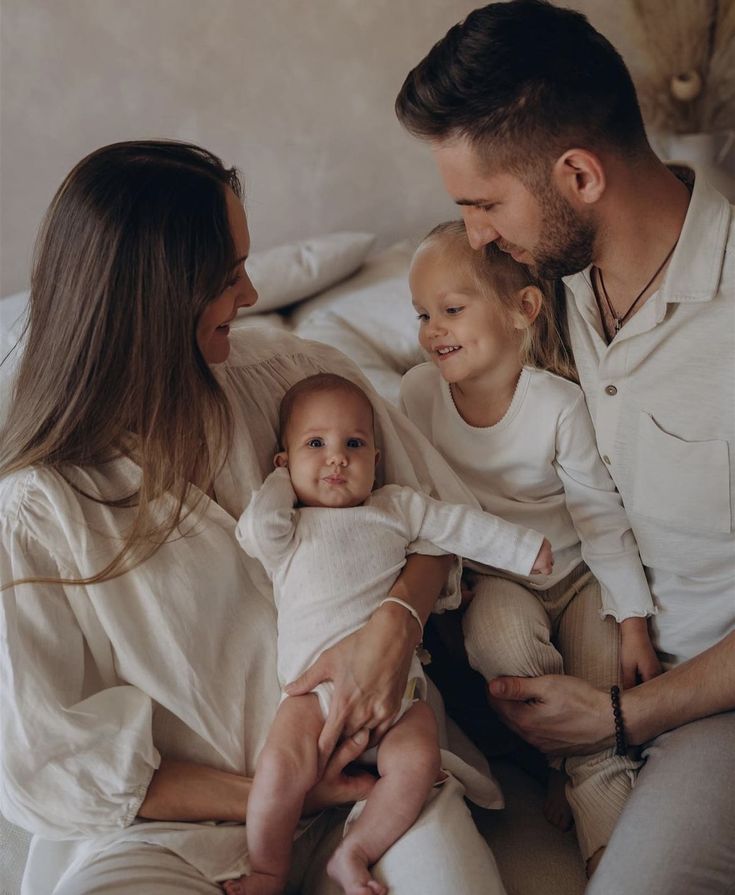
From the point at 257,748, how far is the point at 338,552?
0.32 metres

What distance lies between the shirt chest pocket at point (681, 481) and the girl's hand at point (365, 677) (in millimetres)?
499

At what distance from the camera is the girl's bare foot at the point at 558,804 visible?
1.56 meters

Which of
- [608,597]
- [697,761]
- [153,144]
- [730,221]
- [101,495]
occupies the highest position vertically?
[153,144]

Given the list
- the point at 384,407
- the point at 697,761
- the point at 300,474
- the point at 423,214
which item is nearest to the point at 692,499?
the point at 697,761

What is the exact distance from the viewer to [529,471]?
174 centimetres

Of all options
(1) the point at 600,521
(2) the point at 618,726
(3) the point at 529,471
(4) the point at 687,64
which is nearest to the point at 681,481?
(1) the point at 600,521

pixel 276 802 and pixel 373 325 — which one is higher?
pixel 373 325

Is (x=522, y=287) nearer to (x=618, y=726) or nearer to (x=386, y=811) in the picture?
(x=618, y=726)

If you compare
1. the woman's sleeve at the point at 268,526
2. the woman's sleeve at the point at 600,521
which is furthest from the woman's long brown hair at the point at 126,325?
the woman's sleeve at the point at 600,521

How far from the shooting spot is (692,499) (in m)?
1.56

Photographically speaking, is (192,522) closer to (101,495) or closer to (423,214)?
(101,495)

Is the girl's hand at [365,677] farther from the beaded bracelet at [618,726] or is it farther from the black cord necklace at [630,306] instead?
the black cord necklace at [630,306]

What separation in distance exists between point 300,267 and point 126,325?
4.08 ft

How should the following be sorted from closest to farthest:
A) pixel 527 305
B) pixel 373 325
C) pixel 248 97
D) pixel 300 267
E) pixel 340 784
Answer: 1. pixel 340 784
2. pixel 527 305
3. pixel 373 325
4. pixel 300 267
5. pixel 248 97
